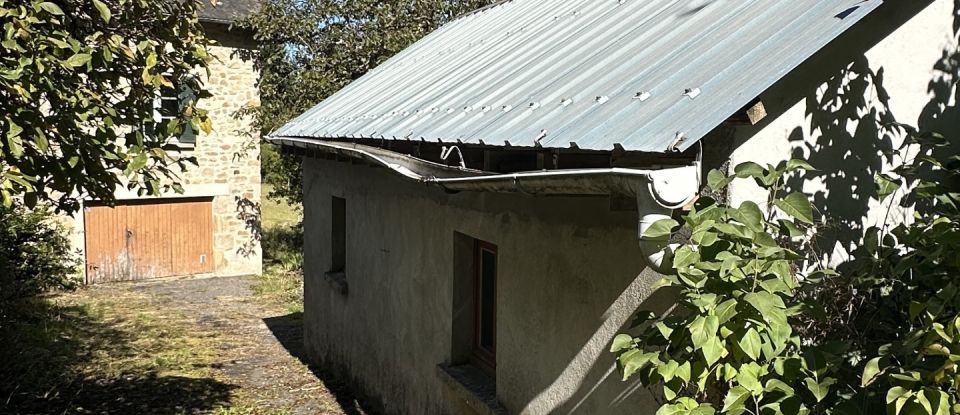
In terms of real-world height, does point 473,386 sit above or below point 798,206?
below

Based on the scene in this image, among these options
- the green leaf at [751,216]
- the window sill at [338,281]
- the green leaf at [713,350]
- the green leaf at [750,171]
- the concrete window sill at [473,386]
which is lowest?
the concrete window sill at [473,386]

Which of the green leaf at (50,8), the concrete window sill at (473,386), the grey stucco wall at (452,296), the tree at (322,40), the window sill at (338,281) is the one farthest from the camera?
the tree at (322,40)

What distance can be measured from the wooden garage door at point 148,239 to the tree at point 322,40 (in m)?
2.57

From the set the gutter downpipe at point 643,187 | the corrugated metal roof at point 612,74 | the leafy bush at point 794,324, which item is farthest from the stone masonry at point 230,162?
the leafy bush at point 794,324

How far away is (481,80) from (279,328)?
741cm

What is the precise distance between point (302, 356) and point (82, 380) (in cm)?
263

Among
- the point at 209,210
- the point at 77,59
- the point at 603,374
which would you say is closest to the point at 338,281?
the point at 77,59

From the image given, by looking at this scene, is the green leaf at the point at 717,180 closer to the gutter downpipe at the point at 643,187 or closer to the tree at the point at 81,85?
the gutter downpipe at the point at 643,187

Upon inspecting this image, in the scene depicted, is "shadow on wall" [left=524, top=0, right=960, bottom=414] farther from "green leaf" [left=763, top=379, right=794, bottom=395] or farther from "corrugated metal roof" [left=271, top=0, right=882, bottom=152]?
"green leaf" [left=763, top=379, right=794, bottom=395]

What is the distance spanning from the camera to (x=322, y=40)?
15.9 metres

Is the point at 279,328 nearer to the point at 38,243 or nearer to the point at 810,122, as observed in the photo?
the point at 38,243

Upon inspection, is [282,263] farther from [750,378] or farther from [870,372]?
[870,372]

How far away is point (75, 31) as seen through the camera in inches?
205

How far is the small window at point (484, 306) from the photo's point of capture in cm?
582
